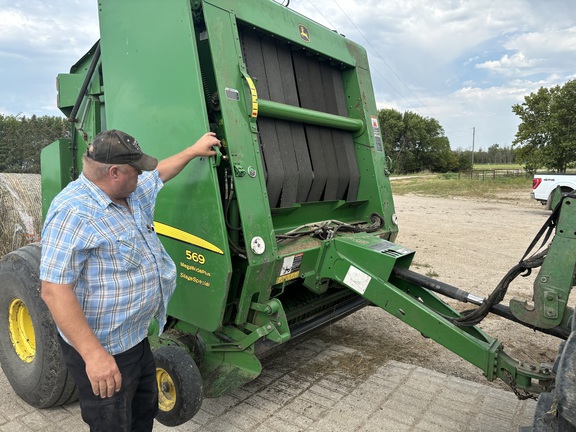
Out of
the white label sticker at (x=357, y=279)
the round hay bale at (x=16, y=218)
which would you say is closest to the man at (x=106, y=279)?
the white label sticker at (x=357, y=279)

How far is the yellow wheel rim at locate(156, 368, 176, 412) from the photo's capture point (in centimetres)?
269

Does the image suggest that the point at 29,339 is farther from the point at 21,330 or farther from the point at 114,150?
the point at 114,150

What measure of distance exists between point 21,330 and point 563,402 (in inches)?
141

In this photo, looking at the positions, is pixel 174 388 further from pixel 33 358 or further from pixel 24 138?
pixel 24 138

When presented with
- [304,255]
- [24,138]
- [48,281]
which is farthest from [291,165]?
[24,138]

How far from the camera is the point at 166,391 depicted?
2.74 meters

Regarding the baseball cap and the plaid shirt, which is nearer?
the plaid shirt

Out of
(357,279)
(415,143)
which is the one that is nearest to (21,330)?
(357,279)

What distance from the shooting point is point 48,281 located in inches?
68.5

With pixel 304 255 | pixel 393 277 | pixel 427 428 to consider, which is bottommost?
pixel 427 428

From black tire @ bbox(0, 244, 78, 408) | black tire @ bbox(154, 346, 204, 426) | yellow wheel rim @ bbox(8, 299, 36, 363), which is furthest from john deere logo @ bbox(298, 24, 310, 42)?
yellow wheel rim @ bbox(8, 299, 36, 363)

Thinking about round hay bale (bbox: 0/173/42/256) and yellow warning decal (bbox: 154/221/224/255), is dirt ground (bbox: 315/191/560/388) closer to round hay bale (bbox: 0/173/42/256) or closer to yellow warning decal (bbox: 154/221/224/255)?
yellow warning decal (bbox: 154/221/224/255)

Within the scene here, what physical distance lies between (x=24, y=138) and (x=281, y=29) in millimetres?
29017

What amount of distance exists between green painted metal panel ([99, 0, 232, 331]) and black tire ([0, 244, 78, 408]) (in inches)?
34.4
